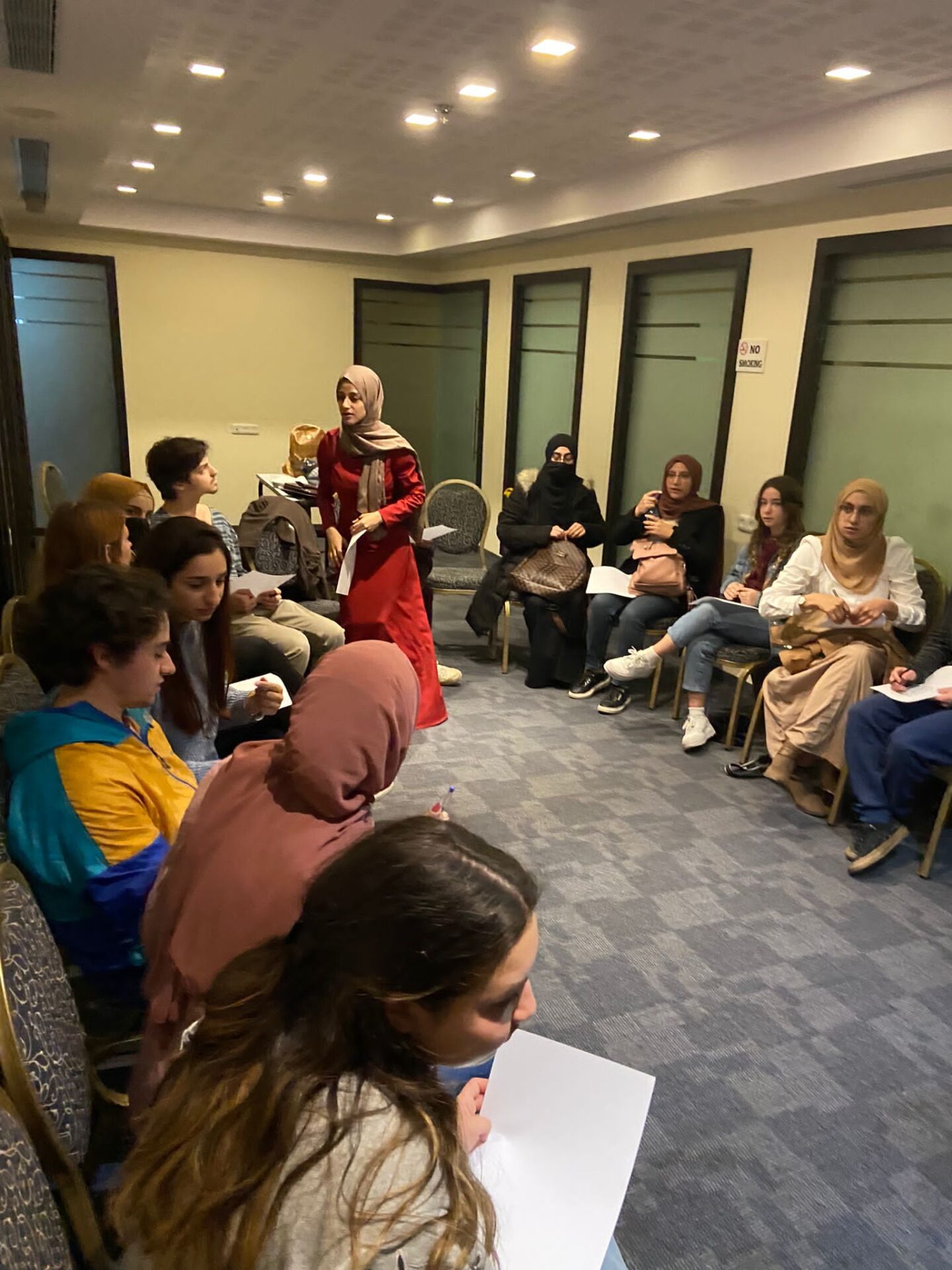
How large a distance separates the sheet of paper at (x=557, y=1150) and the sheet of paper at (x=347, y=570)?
2.59m

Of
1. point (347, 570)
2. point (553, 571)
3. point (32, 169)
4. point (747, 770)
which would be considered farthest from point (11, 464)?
point (747, 770)

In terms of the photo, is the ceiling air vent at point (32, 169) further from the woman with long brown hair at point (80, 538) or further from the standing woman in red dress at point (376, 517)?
the woman with long brown hair at point (80, 538)

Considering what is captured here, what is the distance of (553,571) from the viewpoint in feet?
15.0

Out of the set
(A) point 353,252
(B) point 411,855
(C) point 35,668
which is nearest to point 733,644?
(C) point 35,668

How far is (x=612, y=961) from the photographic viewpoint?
2.41 meters

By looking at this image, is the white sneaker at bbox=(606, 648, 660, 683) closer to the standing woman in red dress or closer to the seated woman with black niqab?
the seated woman with black niqab

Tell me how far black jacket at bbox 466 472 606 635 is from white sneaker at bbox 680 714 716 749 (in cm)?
121

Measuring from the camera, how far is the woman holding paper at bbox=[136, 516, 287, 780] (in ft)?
7.11

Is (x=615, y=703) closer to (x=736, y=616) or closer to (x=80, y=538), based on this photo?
(x=736, y=616)

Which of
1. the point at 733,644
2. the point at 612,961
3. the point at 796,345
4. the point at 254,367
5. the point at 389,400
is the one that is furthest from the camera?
the point at 389,400

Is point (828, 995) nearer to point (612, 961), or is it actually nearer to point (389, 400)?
point (612, 961)

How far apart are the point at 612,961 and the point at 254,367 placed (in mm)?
6774

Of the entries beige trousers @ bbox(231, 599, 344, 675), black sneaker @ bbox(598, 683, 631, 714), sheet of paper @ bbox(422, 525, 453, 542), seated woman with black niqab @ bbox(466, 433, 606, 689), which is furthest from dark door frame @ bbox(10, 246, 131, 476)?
black sneaker @ bbox(598, 683, 631, 714)

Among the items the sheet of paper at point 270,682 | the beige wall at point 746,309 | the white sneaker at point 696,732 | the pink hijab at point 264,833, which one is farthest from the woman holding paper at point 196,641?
the beige wall at point 746,309
